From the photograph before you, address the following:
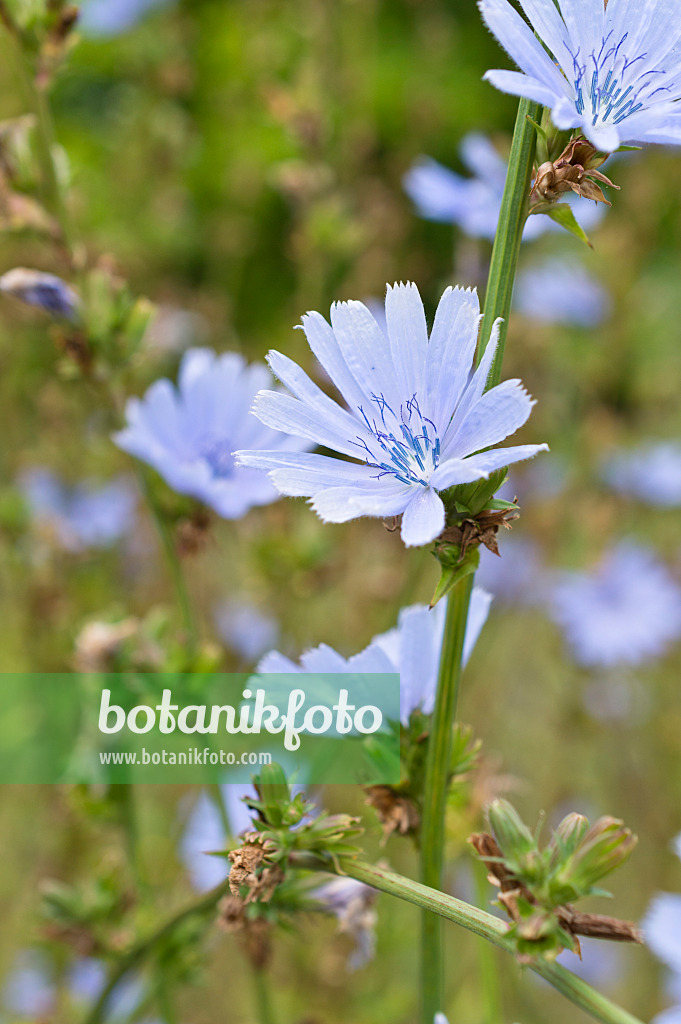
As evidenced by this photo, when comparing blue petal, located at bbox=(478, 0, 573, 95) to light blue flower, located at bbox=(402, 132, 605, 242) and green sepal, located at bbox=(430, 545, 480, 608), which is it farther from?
light blue flower, located at bbox=(402, 132, 605, 242)

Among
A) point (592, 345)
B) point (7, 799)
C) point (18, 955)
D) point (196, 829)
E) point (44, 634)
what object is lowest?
point (18, 955)

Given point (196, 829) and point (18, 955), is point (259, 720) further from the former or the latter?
point (18, 955)

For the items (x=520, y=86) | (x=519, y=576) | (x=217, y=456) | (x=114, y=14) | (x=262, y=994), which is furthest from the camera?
(x=114, y=14)

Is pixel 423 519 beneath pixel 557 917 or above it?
above

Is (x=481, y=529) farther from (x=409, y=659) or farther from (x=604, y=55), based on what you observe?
(x=604, y=55)

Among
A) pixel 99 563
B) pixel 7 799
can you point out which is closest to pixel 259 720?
pixel 99 563

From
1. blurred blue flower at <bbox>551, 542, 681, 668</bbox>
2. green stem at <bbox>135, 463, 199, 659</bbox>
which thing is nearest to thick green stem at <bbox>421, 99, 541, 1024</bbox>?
green stem at <bbox>135, 463, 199, 659</bbox>

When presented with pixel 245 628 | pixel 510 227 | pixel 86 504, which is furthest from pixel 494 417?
pixel 86 504
